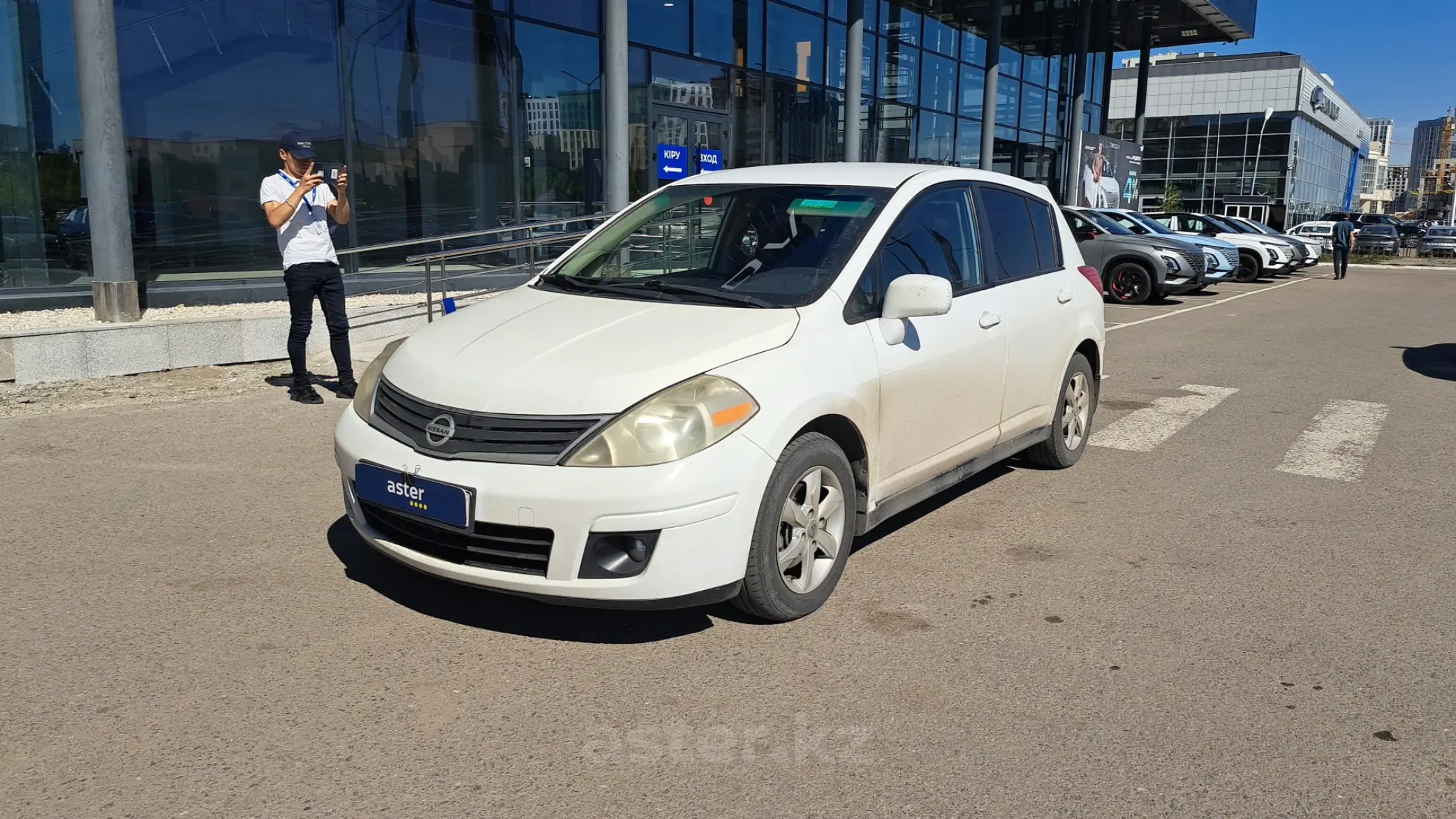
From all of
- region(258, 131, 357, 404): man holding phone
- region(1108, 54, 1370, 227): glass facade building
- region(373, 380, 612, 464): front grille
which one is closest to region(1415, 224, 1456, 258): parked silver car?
region(1108, 54, 1370, 227): glass facade building

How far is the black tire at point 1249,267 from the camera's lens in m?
24.9

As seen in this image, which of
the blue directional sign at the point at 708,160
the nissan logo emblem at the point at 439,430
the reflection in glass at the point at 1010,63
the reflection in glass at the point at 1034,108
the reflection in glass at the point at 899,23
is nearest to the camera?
the nissan logo emblem at the point at 439,430

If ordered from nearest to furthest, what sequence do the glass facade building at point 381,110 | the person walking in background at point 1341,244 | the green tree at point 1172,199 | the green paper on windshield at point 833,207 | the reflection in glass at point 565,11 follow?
1. the green paper on windshield at point 833,207
2. the glass facade building at point 381,110
3. the reflection in glass at point 565,11
4. the person walking in background at point 1341,244
5. the green tree at point 1172,199

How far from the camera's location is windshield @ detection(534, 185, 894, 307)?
4.48 meters

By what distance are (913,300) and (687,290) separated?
3.07 feet

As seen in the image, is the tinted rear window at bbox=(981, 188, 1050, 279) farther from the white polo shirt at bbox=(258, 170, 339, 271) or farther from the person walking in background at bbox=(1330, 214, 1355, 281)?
the person walking in background at bbox=(1330, 214, 1355, 281)

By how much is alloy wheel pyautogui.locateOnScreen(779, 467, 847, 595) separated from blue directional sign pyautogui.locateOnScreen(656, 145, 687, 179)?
1188 centimetres

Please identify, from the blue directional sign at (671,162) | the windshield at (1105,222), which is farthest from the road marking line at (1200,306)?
the blue directional sign at (671,162)

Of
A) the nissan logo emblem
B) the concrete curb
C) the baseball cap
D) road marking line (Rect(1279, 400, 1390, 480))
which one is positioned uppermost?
the baseball cap

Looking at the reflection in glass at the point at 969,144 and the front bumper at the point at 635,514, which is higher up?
the reflection in glass at the point at 969,144

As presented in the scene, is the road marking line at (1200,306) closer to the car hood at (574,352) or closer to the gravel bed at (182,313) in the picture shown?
the gravel bed at (182,313)

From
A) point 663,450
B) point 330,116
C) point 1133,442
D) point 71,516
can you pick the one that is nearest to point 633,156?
point 330,116

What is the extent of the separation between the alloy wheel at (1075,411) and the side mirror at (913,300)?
2.13m

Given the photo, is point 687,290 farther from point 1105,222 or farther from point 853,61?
point 1105,222
